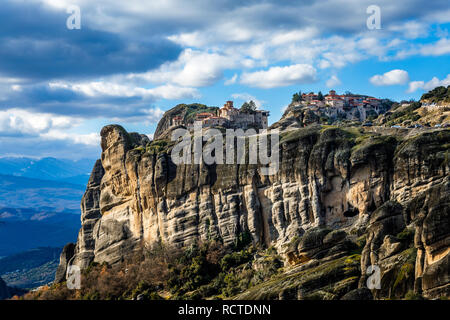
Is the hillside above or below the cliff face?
above

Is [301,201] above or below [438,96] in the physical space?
below

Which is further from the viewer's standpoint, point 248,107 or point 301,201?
point 248,107

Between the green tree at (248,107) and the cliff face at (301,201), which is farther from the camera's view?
the green tree at (248,107)

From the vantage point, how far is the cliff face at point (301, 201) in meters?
50.7

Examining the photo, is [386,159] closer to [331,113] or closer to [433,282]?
[433,282]

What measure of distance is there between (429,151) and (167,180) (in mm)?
35366

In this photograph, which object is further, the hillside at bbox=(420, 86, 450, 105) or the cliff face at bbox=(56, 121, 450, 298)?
the hillside at bbox=(420, 86, 450, 105)

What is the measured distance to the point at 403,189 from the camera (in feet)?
214

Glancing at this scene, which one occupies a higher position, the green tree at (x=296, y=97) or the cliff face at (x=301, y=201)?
the green tree at (x=296, y=97)

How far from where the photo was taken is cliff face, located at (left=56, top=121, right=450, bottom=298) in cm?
5072

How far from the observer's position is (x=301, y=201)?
72.5 metres

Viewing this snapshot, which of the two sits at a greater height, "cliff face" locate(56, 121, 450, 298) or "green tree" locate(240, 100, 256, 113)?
"green tree" locate(240, 100, 256, 113)

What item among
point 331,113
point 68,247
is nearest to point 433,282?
point 68,247

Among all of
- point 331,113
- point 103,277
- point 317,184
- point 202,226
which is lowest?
point 103,277
